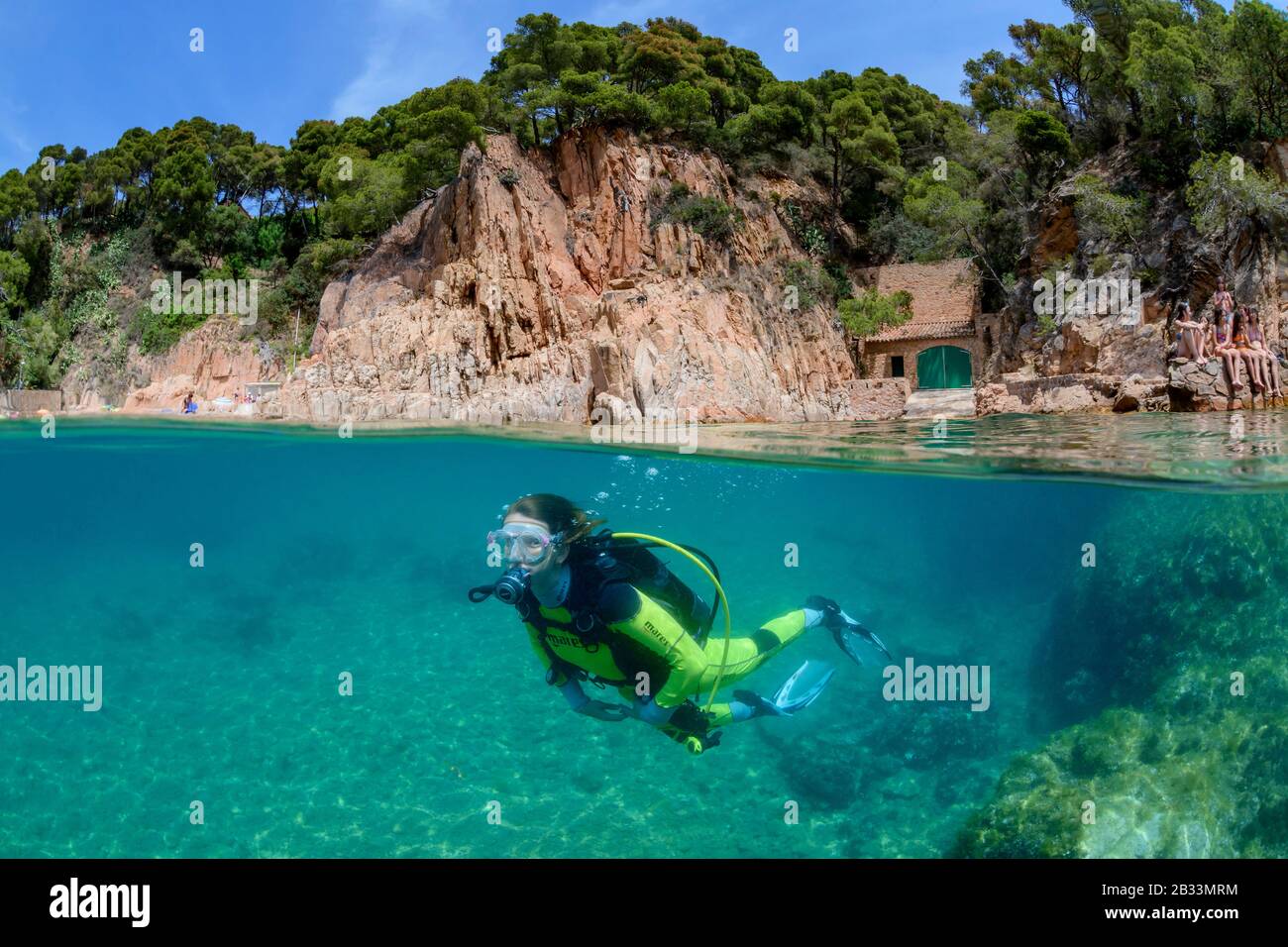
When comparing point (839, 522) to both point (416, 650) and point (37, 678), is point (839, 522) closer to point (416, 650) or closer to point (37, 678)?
point (416, 650)

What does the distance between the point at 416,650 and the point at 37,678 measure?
578cm

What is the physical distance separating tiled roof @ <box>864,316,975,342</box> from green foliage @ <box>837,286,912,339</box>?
0.27 m

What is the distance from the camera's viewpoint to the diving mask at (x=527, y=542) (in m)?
5.39

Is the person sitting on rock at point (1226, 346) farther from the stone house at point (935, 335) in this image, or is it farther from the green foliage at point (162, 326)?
the green foliage at point (162, 326)

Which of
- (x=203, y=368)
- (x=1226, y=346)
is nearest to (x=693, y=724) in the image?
(x=1226, y=346)

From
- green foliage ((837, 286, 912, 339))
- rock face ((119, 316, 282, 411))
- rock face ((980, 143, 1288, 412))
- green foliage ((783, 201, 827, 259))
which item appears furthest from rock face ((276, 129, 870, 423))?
rock face ((980, 143, 1288, 412))

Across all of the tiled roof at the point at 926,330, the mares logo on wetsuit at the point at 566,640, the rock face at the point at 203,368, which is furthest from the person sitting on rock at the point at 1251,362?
the rock face at the point at 203,368

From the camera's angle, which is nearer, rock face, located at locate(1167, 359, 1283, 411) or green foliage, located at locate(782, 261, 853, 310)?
rock face, located at locate(1167, 359, 1283, 411)

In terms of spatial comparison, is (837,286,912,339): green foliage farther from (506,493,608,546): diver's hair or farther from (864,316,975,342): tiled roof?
(506,493,608,546): diver's hair

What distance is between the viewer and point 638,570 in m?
5.84

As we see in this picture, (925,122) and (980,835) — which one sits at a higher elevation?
(925,122)

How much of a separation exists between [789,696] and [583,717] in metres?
5.82

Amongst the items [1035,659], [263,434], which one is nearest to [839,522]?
[1035,659]

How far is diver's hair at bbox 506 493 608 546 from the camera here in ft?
18.2
